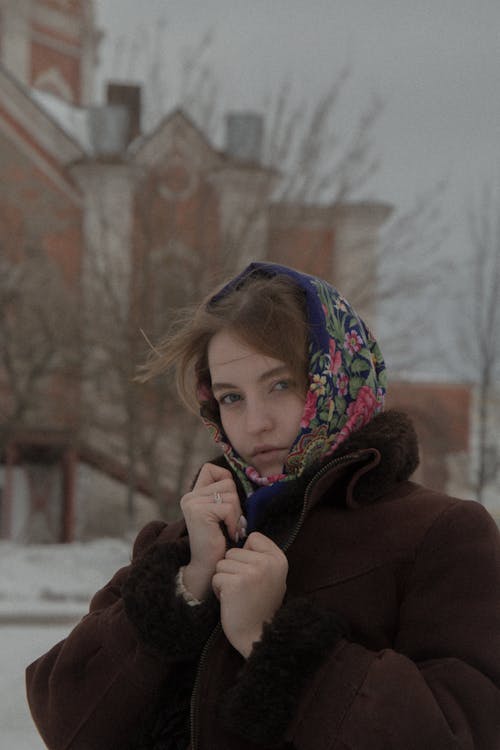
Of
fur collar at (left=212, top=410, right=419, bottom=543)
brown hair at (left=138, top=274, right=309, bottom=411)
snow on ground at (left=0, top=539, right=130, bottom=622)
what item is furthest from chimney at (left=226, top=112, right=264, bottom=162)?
fur collar at (left=212, top=410, right=419, bottom=543)

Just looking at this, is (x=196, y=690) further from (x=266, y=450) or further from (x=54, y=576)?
(x=54, y=576)

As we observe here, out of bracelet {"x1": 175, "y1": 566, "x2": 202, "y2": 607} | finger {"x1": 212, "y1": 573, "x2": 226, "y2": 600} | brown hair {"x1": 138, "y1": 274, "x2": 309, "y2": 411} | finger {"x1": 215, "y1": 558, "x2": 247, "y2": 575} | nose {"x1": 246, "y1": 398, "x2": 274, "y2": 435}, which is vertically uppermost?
brown hair {"x1": 138, "y1": 274, "x2": 309, "y2": 411}

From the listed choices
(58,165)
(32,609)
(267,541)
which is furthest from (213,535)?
(58,165)

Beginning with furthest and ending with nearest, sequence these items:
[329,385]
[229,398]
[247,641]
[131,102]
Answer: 1. [131,102]
2. [229,398]
3. [329,385]
4. [247,641]

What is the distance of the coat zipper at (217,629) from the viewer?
57.7 inches

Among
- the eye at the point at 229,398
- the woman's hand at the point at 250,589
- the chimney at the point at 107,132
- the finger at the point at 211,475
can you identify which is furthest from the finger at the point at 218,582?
the chimney at the point at 107,132

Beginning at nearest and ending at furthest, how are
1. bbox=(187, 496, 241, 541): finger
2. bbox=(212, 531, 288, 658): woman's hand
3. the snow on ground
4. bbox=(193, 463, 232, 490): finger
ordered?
bbox=(212, 531, 288, 658): woman's hand < bbox=(187, 496, 241, 541): finger < bbox=(193, 463, 232, 490): finger < the snow on ground

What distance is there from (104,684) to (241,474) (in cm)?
43

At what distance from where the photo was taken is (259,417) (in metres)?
1.58

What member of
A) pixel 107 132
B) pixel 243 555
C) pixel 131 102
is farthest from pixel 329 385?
pixel 107 132

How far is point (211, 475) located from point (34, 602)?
6791 mm

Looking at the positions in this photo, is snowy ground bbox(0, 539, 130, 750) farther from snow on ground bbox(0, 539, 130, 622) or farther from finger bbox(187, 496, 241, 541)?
finger bbox(187, 496, 241, 541)

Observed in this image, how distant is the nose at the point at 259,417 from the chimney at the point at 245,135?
10.0 meters

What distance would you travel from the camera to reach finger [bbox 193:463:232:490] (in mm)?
1605
